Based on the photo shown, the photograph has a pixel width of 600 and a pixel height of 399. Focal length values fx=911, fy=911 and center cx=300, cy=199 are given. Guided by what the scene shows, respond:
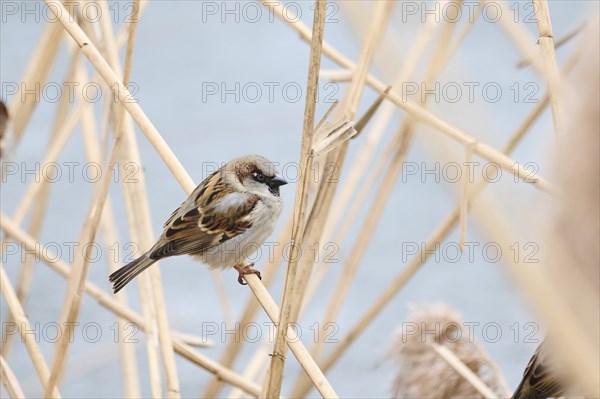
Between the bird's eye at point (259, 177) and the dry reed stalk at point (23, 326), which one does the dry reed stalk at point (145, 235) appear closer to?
the dry reed stalk at point (23, 326)

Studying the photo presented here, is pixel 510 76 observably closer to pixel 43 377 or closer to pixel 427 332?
pixel 427 332

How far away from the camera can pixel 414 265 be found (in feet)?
9.68

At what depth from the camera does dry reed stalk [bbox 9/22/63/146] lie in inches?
119

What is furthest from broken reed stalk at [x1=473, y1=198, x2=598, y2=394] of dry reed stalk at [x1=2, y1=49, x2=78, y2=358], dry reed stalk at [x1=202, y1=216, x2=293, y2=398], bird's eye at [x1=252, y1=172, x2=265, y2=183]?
dry reed stalk at [x1=2, y1=49, x2=78, y2=358]

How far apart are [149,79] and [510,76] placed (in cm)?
231

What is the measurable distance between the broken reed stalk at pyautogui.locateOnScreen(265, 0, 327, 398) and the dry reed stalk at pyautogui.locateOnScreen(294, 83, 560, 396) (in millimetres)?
903

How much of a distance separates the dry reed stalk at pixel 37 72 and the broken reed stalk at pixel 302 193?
57.5 inches

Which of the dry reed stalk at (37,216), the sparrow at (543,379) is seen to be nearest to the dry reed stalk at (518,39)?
the sparrow at (543,379)

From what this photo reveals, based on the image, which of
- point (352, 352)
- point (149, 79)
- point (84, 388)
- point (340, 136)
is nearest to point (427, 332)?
point (340, 136)

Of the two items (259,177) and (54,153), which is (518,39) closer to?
(259,177)

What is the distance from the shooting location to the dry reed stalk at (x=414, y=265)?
277 cm

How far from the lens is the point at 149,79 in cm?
598

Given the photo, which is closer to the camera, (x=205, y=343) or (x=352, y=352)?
(x=205, y=343)

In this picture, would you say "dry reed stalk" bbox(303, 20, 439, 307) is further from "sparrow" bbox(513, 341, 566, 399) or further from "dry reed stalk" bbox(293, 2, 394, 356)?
"sparrow" bbox(513, 341, 566, 399)
